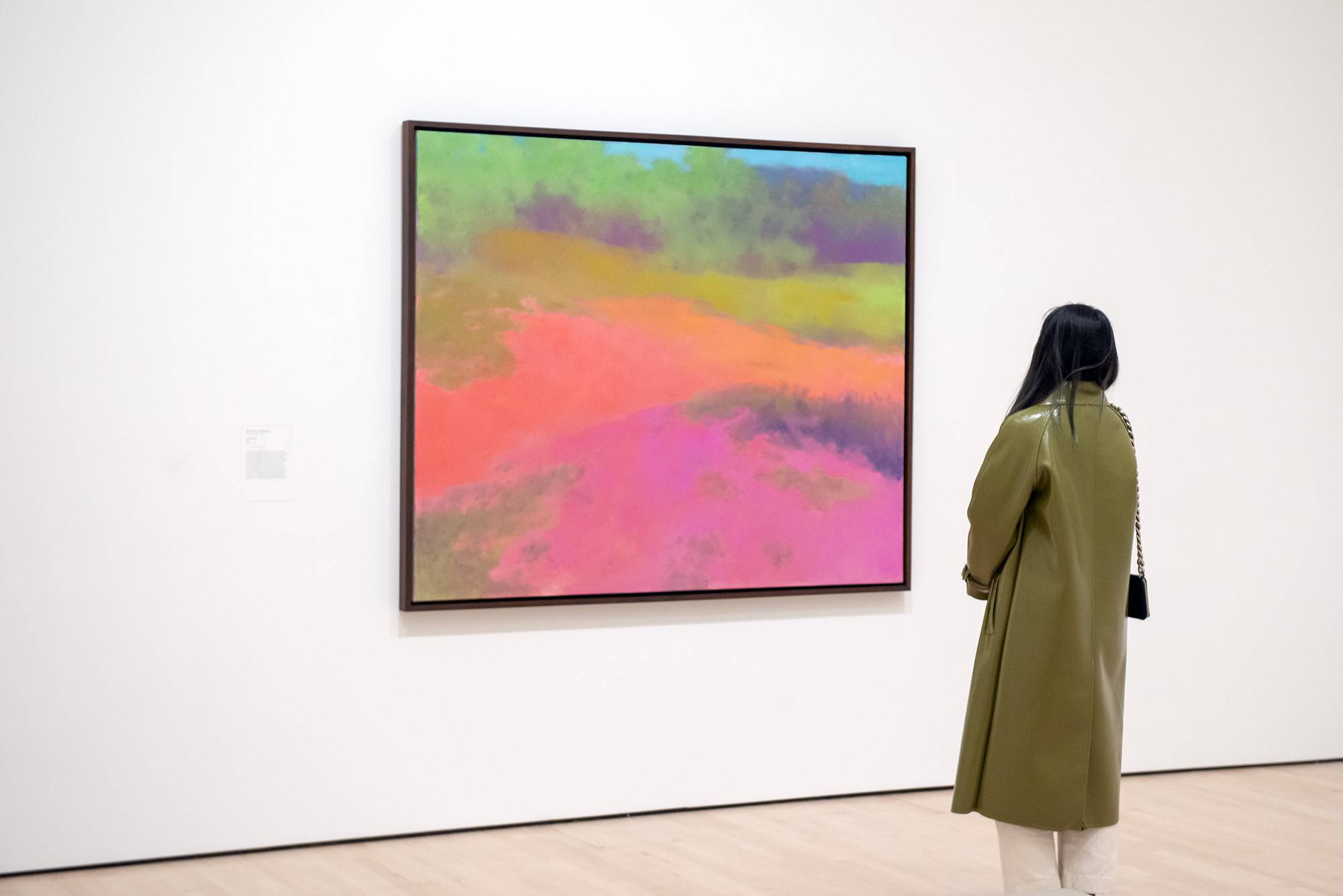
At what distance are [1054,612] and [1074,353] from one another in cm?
58

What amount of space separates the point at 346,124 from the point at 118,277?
844 millimetres

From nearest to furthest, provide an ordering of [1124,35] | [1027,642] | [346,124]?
[1027,642] → [346,124] → [1124,35]

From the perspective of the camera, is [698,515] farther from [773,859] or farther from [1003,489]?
[1003,489]

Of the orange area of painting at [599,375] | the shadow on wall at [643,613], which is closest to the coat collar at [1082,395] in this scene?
the orange area of painting at [599,375]

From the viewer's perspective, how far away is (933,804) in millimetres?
4984

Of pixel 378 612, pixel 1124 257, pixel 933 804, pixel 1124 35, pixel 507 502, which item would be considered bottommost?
pixel 933 804

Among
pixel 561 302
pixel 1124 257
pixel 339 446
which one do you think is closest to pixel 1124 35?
pixel 1124 257

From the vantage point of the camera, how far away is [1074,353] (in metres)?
3.21

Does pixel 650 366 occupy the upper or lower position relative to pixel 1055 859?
upper

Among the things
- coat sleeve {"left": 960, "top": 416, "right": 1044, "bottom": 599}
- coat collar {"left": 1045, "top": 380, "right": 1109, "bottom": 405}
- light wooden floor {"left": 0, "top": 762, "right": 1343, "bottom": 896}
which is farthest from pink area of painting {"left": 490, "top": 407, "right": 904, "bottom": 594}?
coat collar {"left": 1045, "top": 380, "right": 1109, "bottom": 405}

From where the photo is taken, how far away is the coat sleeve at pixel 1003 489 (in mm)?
3168

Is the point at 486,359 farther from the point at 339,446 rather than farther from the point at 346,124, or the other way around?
the point at 346,124

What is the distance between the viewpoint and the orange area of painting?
4.54 meters

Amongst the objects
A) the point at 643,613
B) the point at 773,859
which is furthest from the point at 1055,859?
the point at 643,613
